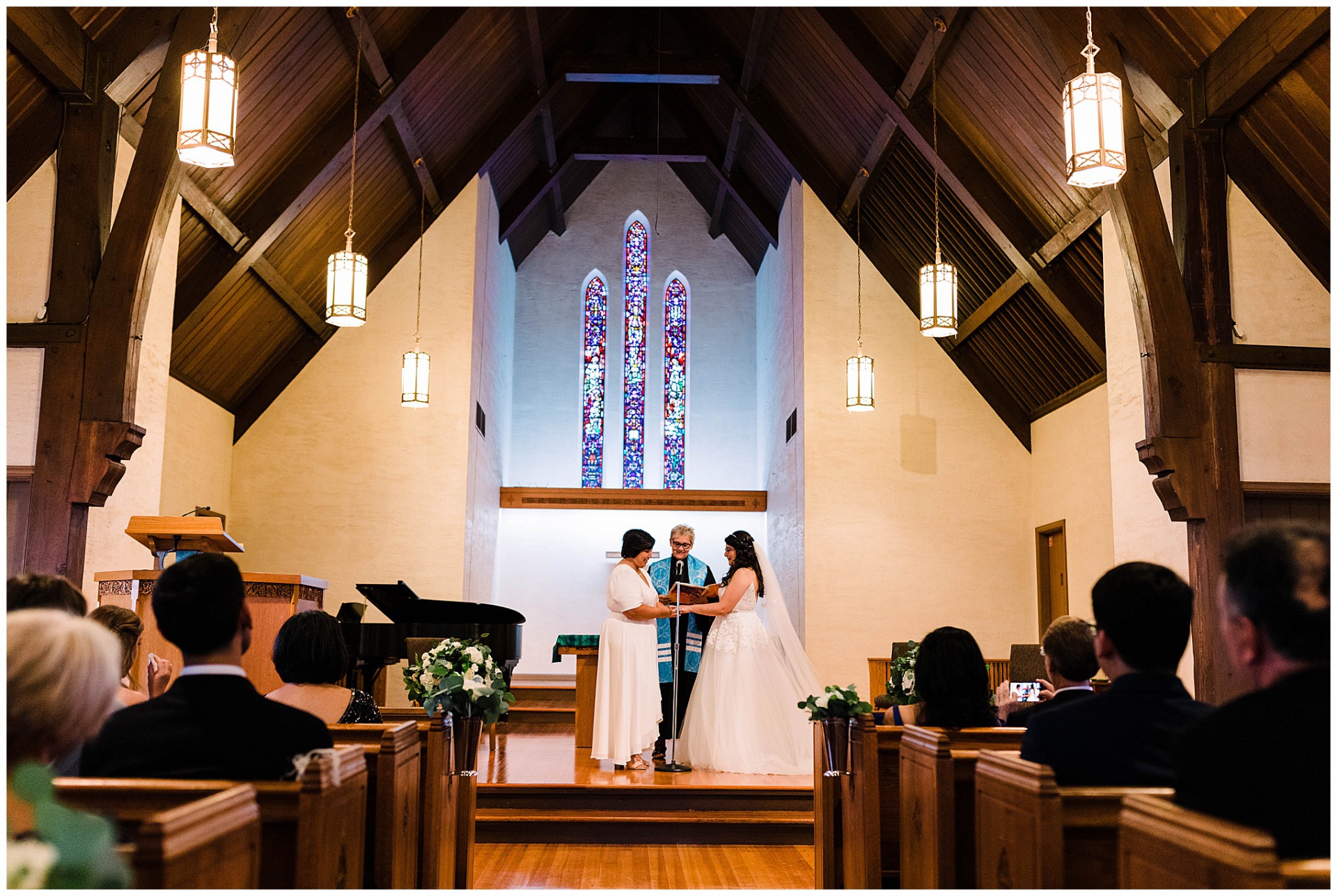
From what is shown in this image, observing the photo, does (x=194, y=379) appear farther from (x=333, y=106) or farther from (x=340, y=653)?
(x=340, y=653)

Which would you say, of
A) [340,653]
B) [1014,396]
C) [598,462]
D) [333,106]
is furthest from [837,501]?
[340,653]

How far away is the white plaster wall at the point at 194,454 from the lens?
800 cm

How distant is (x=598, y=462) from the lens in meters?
13.1

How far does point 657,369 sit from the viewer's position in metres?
13.4

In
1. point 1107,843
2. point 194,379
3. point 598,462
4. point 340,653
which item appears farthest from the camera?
point 598,462

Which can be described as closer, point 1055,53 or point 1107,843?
point 1107,843

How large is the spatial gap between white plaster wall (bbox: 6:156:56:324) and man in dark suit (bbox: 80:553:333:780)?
406 cm

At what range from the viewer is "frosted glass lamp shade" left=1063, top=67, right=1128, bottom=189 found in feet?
12.9

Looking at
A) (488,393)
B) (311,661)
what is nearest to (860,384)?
(488,393)

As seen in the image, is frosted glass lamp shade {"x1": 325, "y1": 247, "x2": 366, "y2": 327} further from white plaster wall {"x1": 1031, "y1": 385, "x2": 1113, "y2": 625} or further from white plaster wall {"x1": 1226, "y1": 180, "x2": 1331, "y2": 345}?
white plaster wall {"x1": 1031, "y1": 385, "x2": 1113, "y2": 625}

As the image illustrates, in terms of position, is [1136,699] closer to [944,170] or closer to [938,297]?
[938,297]

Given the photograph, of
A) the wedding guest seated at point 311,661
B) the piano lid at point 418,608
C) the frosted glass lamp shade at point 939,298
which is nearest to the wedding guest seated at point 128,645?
the wedding guest seated at point 311,661

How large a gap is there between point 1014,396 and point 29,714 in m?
9.07

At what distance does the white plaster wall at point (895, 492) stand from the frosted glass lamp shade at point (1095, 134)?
564 cm
